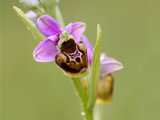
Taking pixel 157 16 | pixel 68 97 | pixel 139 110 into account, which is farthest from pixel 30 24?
pixel 157 16

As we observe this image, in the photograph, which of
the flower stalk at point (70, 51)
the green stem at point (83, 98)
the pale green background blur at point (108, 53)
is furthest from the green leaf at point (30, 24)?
the pale green background blur at point (108, 53)

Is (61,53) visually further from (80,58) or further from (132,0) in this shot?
(132,0)

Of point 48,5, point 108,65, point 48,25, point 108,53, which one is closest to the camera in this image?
point 48,25

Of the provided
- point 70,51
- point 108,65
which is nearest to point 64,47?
point 70,51

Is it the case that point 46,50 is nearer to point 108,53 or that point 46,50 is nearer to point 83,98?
point 83,98

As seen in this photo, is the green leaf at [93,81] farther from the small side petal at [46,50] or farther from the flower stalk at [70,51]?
the small side petal at [46,50]

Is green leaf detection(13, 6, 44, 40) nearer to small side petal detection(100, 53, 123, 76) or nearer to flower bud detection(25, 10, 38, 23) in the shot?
flower bud detection(25, 10, 38, 23)
